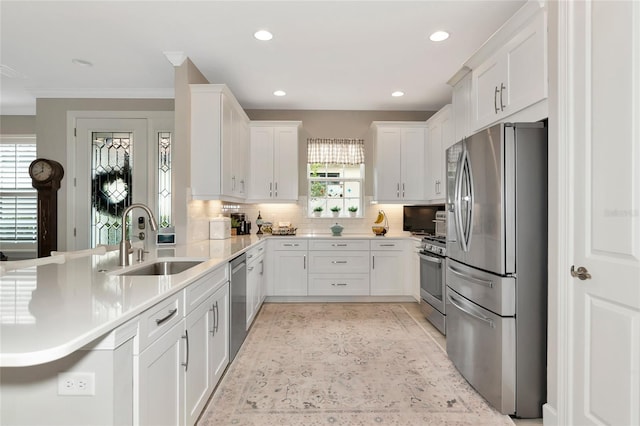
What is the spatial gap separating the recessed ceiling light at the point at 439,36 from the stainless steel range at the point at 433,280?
1908 mm

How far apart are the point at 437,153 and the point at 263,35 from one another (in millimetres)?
2711

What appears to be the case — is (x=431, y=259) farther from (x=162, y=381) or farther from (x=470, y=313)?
(x=162, y=381)

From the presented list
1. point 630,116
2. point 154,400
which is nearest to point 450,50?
point 630,116

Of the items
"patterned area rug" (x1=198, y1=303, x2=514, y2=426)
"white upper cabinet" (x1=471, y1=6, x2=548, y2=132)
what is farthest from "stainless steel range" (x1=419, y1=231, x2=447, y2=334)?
"white upper cabinet" (x1=471, y1=6, x2=548, y2=132)

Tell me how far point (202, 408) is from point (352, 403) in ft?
3.01

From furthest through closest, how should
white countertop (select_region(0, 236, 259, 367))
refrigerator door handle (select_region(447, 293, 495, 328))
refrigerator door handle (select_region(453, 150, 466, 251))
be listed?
1. refrigerator door handle (select_region(453, 150, 466, 251))
2. refrigerator door handle (select_region(447, 293, 495, 328))
3. white countertop (select_region(0, 236, 259, 367))

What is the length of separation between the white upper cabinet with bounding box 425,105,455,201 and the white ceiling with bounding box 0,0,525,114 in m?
0.37

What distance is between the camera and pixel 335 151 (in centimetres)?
518

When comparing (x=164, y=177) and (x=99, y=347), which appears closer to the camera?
(x=99, y=347)

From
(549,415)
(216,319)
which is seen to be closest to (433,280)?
(549,415)

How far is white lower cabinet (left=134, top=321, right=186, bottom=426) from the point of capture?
1.22m

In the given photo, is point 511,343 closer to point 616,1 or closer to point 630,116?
point 630,116

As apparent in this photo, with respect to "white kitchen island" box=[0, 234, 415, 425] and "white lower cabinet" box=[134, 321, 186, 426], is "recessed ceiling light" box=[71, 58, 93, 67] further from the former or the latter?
"white lower cabinet" box=[134, 321, 186, 426]

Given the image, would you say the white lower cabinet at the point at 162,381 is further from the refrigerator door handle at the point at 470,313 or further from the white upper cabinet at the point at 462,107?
the white upper cabinet at the point at 462,107
